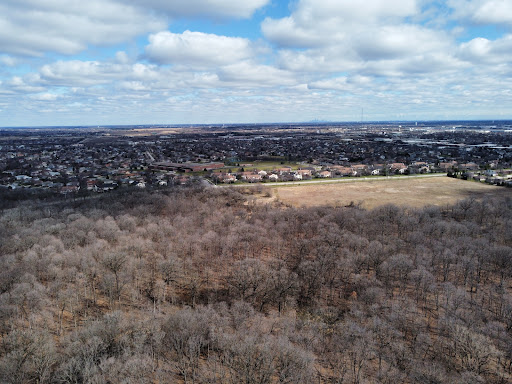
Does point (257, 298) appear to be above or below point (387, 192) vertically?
below

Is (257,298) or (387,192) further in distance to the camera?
(387,192)

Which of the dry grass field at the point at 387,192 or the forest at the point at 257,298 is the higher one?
the dry grass field at the point at 387,192

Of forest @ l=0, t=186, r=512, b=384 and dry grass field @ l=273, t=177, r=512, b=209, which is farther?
dry grass field @ l=273, t=177, r=512, b=209

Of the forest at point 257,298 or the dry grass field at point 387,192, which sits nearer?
the forest at point 257,298

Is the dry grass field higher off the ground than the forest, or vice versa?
the dry grass field
